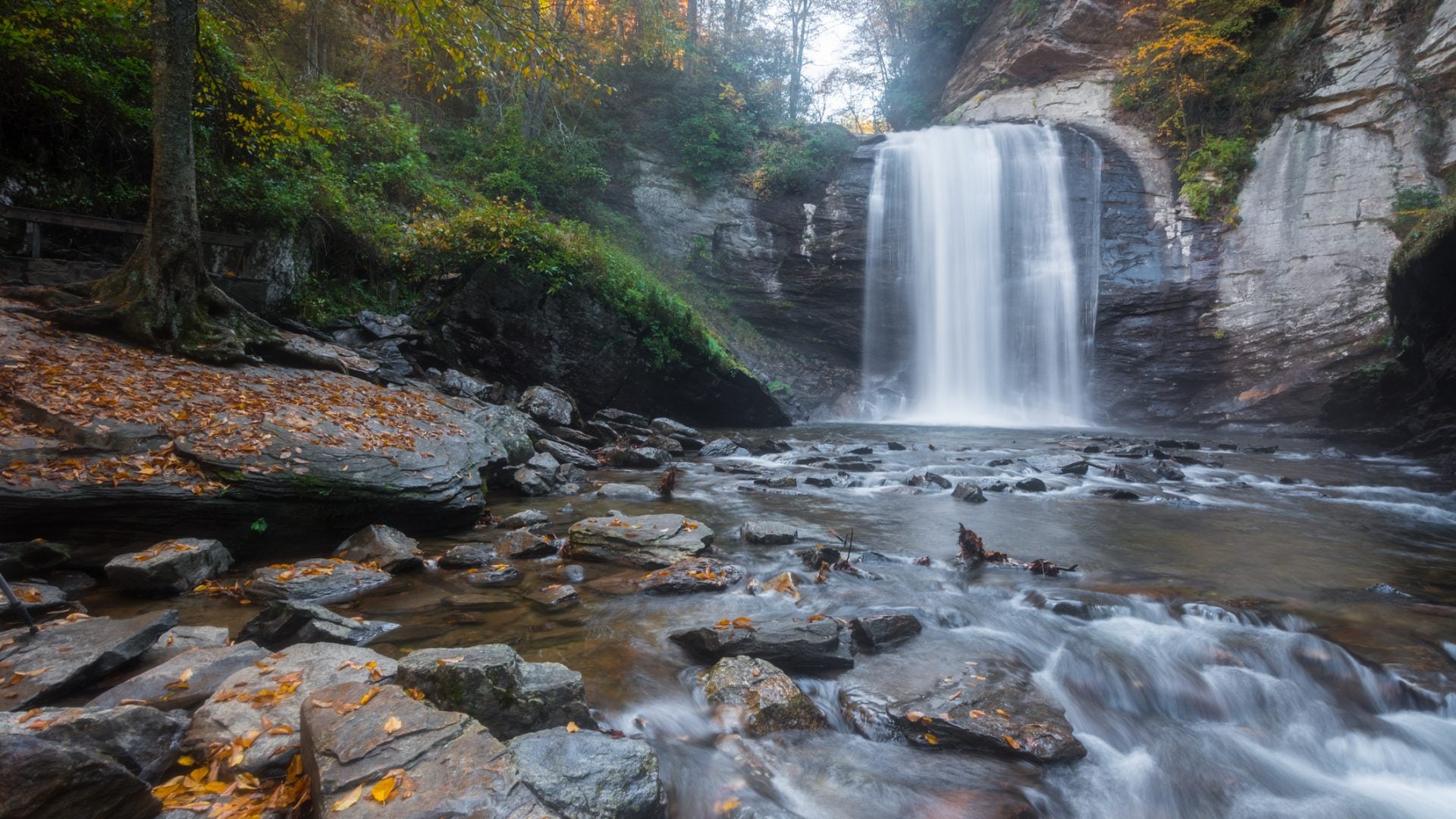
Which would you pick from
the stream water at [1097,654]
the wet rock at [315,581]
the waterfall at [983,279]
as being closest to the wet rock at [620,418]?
the stream water at [1097,654]

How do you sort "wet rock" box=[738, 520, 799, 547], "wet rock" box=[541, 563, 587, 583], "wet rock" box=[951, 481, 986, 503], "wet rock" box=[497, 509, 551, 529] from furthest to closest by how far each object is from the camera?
1. "wet rock" box=[951, 481, 986, 503]
2. "wet rock" box=[497, 509, 551, 529]
3. "wet rock" box=[738, 520, 799, 547]
4. "wet rock" box=[541, 563, 587, 583]

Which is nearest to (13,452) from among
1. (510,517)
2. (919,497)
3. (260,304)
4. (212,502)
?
(212,502)

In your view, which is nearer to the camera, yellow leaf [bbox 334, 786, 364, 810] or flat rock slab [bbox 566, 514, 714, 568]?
yellow leaf [bbox 334, 786, 364, 810]

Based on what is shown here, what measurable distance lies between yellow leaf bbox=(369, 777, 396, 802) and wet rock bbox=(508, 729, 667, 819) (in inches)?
14.8

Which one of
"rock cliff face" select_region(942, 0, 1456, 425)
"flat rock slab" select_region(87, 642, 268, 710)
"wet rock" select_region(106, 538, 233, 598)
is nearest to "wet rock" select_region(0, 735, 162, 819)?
"flat rock slab" select_region(87, 642, 268, 710)

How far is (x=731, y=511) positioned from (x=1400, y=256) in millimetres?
→ 13075

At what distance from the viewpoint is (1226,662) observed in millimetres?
4105

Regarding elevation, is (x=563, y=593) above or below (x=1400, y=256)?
below

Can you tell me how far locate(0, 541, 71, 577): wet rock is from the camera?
388cm

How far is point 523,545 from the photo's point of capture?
5.63 metres

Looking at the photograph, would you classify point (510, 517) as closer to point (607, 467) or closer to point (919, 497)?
point (607, 467)

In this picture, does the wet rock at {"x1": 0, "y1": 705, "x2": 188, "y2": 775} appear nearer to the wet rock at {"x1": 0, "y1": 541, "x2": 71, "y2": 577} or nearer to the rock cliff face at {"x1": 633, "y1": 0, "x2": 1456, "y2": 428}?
the wet rock at {"x1": 0, "y1": 541, "x2": 71, "y2": 577}

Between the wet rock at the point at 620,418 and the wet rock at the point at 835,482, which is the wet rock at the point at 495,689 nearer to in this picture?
the wet rock at the point at 835,482

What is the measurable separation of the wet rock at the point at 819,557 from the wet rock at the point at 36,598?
5.03 metres
